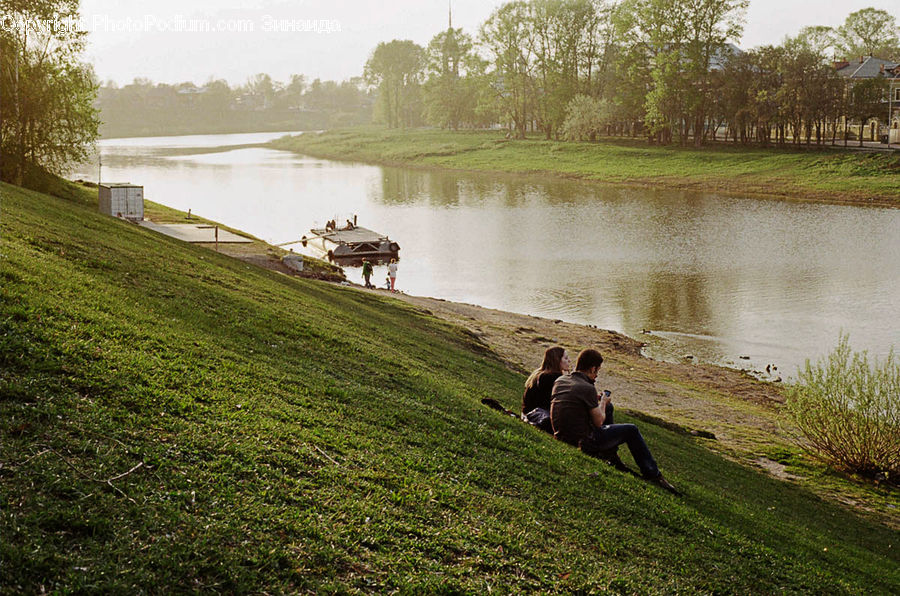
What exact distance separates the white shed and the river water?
12.6 metres

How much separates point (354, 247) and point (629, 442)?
120 feet

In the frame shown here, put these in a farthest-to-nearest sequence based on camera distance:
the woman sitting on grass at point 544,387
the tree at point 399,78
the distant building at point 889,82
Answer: the tree at point 399,78, the distant building at point 889,82, the woman sitting on grass at point 544,387

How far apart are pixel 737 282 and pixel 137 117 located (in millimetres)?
184280

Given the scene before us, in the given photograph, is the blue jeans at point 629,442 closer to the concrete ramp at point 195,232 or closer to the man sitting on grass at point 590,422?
the man sitting on grass at point 590,422

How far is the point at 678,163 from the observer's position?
277 feet

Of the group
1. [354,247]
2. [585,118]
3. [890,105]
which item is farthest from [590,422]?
[890,105]

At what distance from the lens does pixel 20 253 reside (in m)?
11.3

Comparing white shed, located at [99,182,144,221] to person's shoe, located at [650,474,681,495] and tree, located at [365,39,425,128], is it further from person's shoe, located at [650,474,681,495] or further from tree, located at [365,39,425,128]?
tree, located at [365,39,425,128]

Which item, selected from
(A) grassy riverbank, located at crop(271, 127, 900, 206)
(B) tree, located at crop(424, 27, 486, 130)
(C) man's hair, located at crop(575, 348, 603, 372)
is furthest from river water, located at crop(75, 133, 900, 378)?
(B) tree, located at crop(424, 27, 486, 130)

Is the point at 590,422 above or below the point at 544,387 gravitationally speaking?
below

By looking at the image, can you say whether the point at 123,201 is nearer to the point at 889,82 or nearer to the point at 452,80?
the point at 889,82

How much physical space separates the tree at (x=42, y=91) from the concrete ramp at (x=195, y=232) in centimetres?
619

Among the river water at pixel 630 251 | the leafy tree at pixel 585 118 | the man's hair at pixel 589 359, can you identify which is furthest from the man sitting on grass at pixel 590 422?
the leafy tree at pixel 585 118

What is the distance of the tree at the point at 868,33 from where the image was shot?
13075 centimetres
